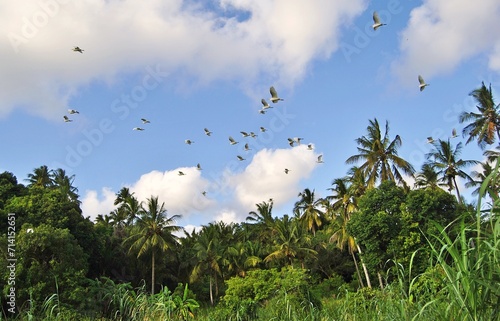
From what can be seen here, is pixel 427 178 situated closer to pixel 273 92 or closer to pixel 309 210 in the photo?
pixel 309 210

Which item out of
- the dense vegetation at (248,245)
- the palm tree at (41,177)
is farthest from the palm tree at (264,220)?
the palm tree at (41,177)

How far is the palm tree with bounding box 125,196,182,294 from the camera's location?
107 ft

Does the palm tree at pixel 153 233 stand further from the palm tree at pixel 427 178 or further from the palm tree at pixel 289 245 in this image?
the palm tree at pixel 427 178

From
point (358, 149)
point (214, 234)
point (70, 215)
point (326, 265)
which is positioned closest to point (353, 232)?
point (358, 149)

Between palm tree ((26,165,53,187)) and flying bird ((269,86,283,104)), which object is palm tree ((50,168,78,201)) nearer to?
palm tree ((26,165,53,187))

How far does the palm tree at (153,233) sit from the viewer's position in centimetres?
3250

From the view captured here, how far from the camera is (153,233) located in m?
33.1

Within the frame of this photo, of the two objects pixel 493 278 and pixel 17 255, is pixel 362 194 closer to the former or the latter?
pixel 17 255

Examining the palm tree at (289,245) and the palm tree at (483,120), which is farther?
the palm tree at (289,245)

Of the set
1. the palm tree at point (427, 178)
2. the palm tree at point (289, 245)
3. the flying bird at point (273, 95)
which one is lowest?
the flying bird at point (273, 95)

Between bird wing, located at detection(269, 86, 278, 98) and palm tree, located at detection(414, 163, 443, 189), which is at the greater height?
palm tree, located at detection(414, 163, 443, 189)

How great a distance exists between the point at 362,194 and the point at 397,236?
196 inches

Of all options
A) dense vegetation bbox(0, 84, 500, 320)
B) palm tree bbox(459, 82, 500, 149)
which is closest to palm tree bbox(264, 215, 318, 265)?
dense vegetation bbox(0, 84, 500, 320)

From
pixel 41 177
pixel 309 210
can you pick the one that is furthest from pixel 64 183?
pixel 309 210
